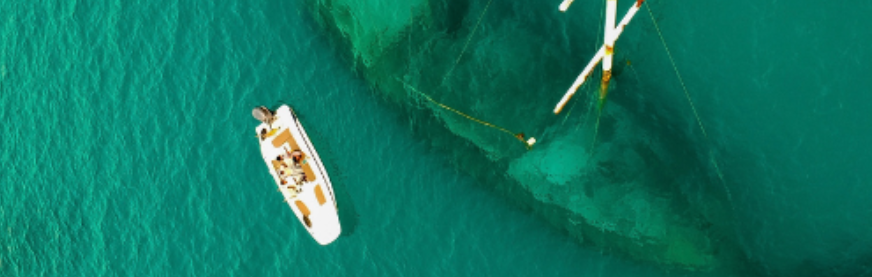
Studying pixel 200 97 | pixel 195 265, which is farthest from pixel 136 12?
pixel 195 265

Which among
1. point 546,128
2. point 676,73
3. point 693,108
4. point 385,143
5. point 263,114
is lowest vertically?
point 263,114

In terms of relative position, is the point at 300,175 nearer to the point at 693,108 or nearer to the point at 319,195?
the point at 319,195

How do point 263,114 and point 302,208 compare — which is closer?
point 302,208

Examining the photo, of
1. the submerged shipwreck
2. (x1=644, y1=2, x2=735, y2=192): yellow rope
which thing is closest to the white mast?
the submerged shipwreck

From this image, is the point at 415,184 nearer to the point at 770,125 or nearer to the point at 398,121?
the point at 398,121

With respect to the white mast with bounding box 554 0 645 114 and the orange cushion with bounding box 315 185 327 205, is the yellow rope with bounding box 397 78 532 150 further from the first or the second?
the orange cushion with bounding box 315 185 327 205

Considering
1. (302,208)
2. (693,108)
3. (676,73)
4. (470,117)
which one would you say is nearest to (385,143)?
(470,117)
